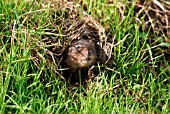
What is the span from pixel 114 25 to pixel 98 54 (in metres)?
0.38

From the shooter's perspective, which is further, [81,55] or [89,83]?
[89,83]

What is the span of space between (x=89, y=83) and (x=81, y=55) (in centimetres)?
25

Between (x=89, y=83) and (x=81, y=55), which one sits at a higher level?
(x=81, y=55)

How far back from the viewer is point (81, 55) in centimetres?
365

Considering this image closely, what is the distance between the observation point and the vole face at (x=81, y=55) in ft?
12.0

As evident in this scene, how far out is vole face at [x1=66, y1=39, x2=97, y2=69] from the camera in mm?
3648

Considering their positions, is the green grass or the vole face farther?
the vole face

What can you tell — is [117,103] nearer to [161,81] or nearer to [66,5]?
[161,81]

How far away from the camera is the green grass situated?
3.39 m

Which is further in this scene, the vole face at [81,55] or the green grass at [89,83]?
the vole face at [81,55]

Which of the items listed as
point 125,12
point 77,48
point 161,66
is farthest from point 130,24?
point 77,48

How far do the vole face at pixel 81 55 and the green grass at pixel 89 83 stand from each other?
0.14 m

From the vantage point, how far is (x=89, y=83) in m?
3.76

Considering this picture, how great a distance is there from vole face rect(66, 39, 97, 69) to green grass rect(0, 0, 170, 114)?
5.6 inches
